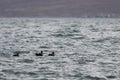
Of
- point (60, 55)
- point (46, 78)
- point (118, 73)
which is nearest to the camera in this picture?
point (46, 78)

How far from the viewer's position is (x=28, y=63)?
4353 cm

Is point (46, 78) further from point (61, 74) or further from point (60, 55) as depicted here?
point (60, 55)

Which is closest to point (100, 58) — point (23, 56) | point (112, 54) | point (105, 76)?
point (112, 54)

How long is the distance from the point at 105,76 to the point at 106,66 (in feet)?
17.8

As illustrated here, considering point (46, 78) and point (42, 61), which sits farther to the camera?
point (42, 61)

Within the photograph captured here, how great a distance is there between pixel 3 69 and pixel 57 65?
5.32 m

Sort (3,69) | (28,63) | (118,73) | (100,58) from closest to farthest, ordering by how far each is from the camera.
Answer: (118,73), (3,69), (28,63), (100,58)

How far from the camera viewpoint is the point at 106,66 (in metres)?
41.8

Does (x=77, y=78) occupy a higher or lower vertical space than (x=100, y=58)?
lower

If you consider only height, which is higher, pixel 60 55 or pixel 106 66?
pixel 60 55

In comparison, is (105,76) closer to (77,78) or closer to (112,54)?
(77,78)

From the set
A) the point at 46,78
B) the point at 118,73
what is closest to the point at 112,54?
the point at 118,73

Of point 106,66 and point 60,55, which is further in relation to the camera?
point 60,55

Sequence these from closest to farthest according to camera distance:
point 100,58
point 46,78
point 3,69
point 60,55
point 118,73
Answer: point 46,78
point 118,73
point 3,69
point 100,58
point 60,55
